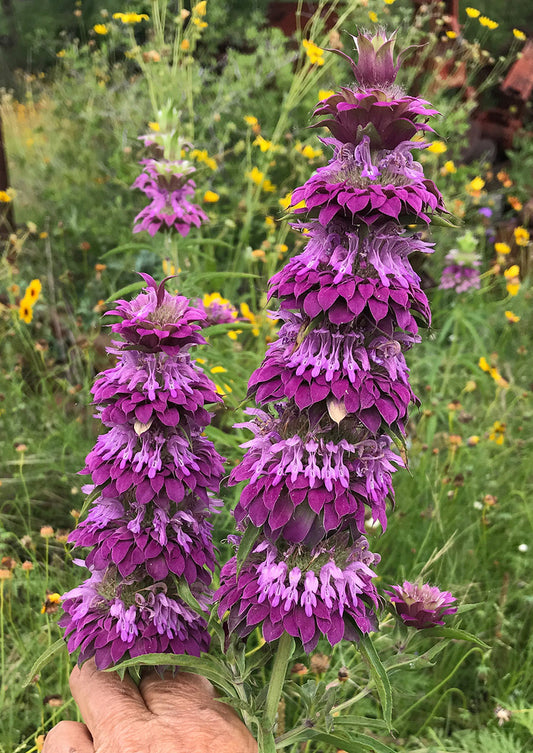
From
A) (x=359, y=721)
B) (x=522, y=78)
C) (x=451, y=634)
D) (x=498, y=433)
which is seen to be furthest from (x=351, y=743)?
(x=522, y=78)

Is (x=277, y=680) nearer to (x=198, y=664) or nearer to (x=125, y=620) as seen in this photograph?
(x=198, y=664)

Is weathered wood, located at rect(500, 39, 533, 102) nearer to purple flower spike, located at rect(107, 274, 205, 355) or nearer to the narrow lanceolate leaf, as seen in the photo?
purple flower spike, located at rect(107, 274, 205, 355)

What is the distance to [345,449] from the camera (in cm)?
150

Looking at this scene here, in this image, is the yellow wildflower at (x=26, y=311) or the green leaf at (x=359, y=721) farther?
the yellow wildflower at (x=26, y=311)

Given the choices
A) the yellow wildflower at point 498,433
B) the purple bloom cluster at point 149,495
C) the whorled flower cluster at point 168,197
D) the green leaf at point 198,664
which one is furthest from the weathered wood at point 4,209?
the green leaf at point 198,664

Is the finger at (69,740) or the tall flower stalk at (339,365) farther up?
the tall flower stalk at (339,365)

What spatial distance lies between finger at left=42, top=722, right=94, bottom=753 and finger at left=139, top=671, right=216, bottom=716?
6.9 inches

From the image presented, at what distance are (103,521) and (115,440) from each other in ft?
0.73

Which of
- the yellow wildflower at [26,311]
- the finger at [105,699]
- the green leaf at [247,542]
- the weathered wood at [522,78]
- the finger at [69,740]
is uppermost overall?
the weathered wood at [522,78]

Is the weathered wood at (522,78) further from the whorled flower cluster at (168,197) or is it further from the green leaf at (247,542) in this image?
the green leaf at (247,542)

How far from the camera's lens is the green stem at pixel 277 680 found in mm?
1658

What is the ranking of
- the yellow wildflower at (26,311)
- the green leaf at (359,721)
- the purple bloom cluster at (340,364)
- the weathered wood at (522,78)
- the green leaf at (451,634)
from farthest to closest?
the weathered wood at (522,78)
the yellow wildflower at (26,311)
the green leaf at (359,721)
the green leaf at (451,634)
the purple bloom cluster at (340,364)

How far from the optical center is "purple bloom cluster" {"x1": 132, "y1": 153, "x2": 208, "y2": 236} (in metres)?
2.88

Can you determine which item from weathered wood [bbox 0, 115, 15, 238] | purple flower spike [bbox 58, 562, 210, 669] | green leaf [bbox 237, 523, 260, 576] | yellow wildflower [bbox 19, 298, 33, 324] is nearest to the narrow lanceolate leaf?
green leaf [bbox 237, 523, 260, 576]
